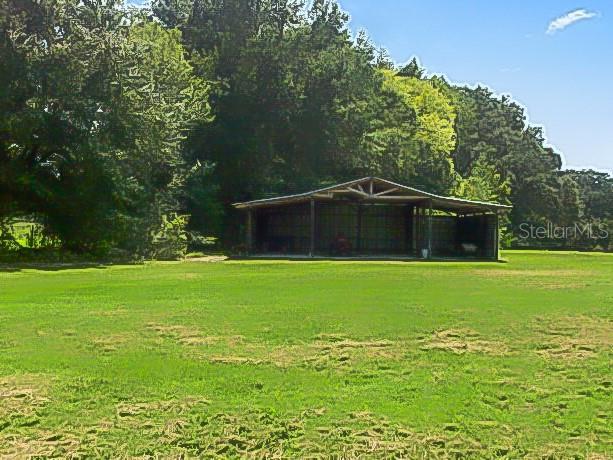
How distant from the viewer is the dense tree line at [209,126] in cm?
2327

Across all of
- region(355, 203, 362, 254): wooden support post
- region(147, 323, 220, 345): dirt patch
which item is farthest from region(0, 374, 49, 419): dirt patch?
region(355, 203, 362, 254): wooden support post

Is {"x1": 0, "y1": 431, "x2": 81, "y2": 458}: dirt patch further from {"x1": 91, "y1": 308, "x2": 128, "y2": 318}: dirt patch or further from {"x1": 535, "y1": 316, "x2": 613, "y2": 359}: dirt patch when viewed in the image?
{"x1": 91, "y1": 308, "x2": 128, "y2": 318}: dirt patch

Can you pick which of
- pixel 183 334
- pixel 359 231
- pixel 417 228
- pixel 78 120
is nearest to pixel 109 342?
pixel 183 334

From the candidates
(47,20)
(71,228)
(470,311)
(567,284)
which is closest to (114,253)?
(71,228)

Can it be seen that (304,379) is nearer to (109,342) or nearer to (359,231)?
(109,342)

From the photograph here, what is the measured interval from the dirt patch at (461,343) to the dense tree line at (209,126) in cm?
1798

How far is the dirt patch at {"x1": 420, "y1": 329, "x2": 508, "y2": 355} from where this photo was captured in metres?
7.27

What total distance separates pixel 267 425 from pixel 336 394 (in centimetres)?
91

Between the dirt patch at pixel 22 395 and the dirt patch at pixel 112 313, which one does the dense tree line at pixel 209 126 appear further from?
the dirt patch at pixel 22 395

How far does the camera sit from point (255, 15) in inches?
1618

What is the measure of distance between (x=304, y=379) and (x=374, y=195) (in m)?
24.8

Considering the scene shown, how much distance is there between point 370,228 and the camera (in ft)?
115

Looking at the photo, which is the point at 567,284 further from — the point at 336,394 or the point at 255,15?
the point at 255,15

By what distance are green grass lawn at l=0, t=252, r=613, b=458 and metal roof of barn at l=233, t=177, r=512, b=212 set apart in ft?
60.4
